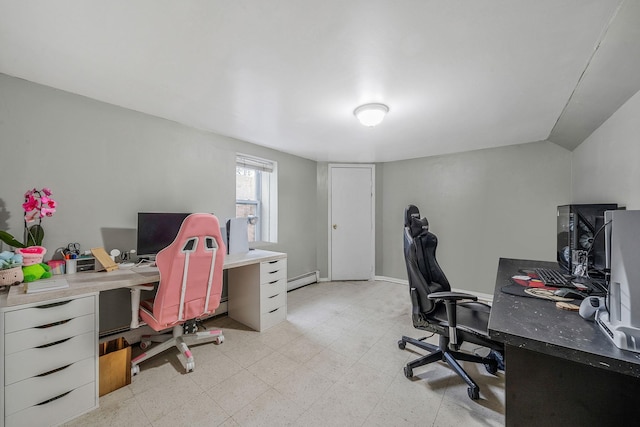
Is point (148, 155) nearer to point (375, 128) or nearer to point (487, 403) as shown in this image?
point (375, 128)

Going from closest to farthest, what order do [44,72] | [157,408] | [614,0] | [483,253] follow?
[614,0] → [157,408] → [44,72] → [483,253]

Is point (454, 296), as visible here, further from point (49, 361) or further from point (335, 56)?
point (49, 361)

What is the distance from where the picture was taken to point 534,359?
0.98m

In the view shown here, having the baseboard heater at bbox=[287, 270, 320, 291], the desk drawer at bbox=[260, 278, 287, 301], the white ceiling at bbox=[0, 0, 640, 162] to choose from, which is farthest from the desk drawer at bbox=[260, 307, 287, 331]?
the white ceiling at bbox=[0, 0, 640, 162]

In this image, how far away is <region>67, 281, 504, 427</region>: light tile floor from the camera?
1472 millimetres

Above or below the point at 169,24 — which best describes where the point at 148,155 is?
below

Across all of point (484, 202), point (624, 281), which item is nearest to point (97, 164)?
point (624, 281)

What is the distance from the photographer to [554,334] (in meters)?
0.91

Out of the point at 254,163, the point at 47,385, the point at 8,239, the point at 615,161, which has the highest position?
the point at 254,163

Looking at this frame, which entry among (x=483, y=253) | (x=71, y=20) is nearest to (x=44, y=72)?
(x=71, y=20)

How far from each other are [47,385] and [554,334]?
255 cm

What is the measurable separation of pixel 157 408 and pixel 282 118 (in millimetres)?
2487

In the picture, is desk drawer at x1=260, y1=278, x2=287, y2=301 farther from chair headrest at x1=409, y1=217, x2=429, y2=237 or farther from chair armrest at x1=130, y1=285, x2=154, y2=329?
chair headrest at x1=409, y1=217, x2=429, y2=237

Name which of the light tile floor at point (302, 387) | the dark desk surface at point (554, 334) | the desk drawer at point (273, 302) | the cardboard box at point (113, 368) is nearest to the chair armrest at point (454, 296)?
the dark desk surface at point (554, 334)
